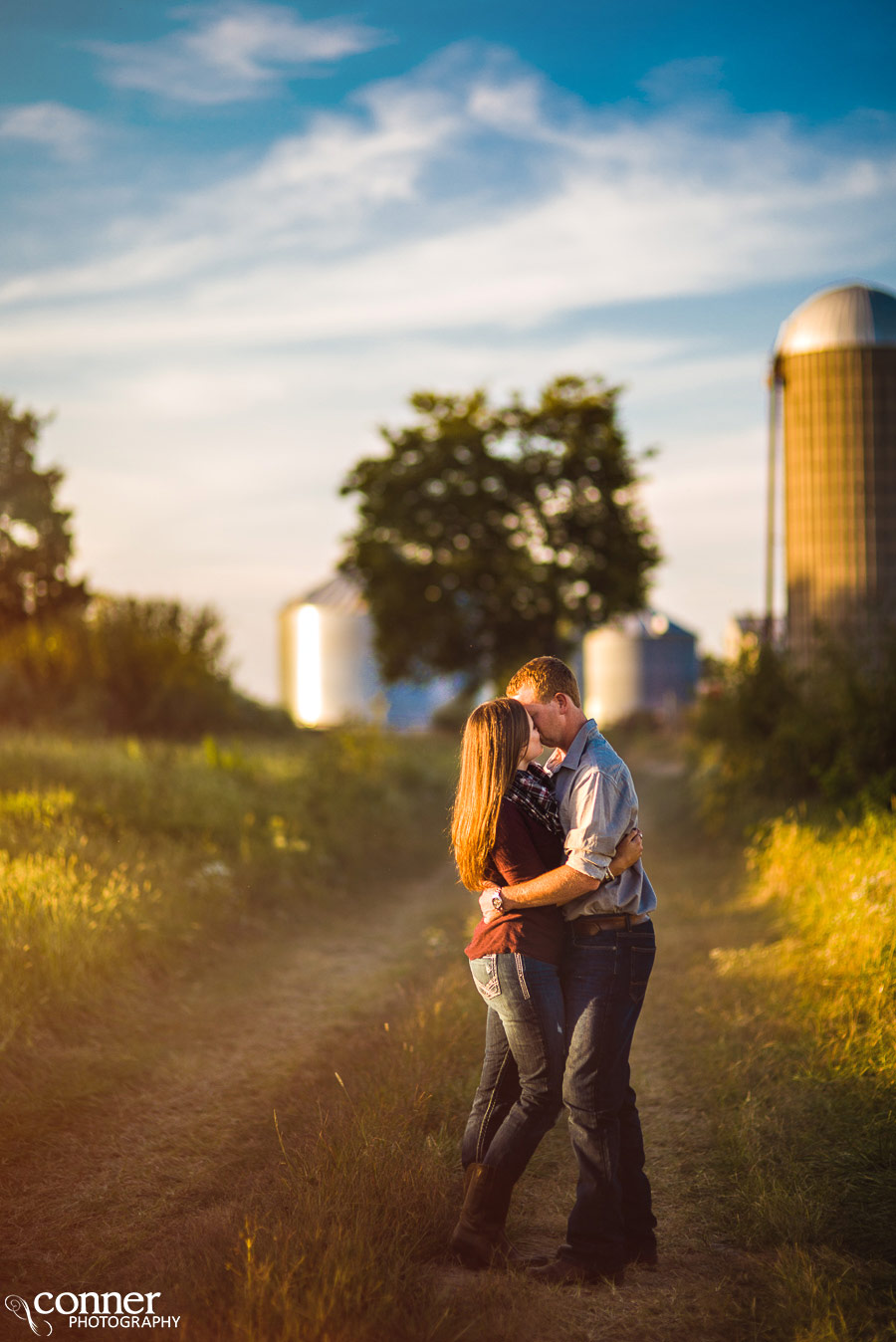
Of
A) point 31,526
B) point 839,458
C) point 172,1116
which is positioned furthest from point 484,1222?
point 31,526

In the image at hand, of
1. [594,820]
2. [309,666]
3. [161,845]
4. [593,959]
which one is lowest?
[161,845]

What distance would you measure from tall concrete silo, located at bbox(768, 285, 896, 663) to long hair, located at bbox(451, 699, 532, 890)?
739 inches

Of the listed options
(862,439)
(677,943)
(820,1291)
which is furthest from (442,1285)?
(862,439)

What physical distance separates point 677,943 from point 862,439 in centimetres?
1578

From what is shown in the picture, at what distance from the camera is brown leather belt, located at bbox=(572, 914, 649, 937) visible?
12.4 ft

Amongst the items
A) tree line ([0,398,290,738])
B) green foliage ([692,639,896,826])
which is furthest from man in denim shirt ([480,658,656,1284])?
tree line ([0,398,290,738])

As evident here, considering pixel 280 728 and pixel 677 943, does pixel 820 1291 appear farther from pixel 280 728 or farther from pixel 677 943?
pixel 280 728

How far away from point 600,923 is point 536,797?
50cm

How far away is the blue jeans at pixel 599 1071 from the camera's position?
12.1 feet

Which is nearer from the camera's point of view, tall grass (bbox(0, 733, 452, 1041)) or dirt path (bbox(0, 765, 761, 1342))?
dirt path (bbox(0, 765, 761, 1342))

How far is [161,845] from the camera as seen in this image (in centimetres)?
984

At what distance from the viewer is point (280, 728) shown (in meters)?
25.6

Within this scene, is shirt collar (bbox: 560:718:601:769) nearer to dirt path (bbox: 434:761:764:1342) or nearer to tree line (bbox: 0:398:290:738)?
dirt path (bbox: 434:761:764:1342)

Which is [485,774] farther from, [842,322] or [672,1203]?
[842,322]
